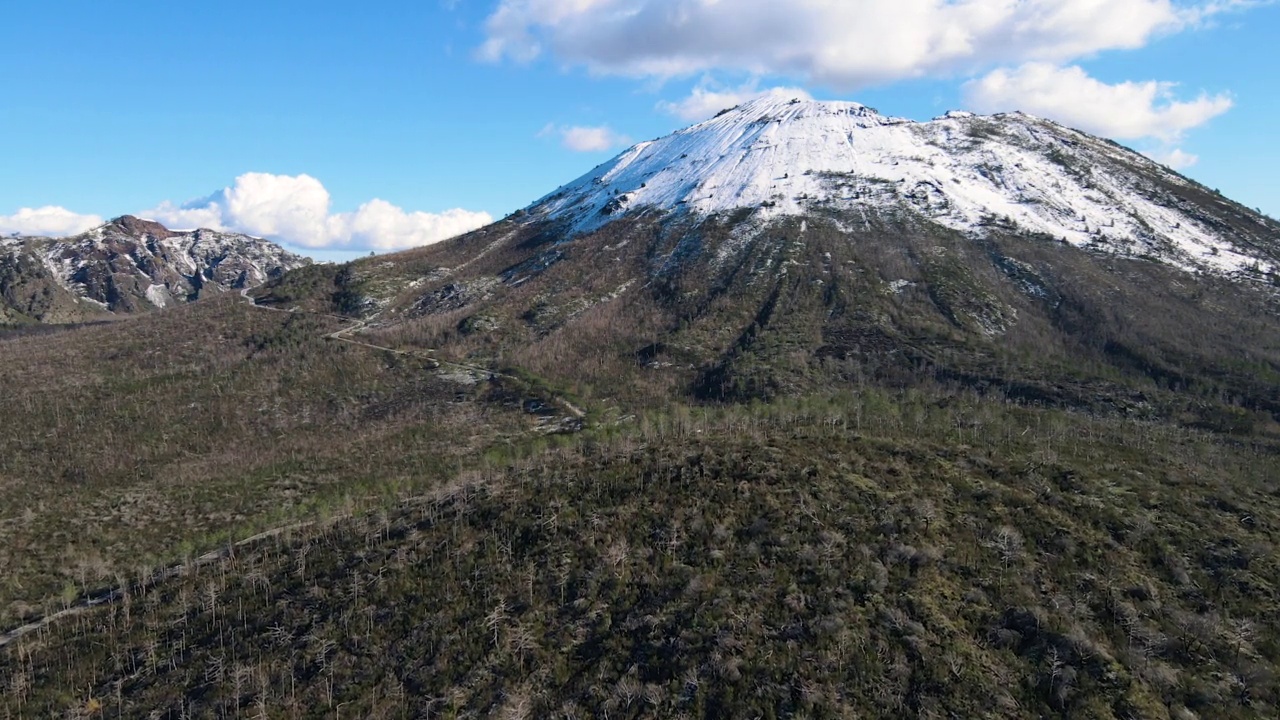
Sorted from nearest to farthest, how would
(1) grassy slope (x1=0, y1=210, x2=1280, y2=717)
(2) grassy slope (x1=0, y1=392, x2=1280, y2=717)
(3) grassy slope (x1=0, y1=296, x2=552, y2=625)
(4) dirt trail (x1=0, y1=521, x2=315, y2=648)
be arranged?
1. (2) grassy slope (x1=0, y1=392, x2=1280, y2=717)
2. (1) grassy slope (x1=0, y1=210, x2=1280, y2=717)
3. (4) dirt trail (x1=0, y1=521, x2=315, y2=648)
4. (3) grassy slope (x1=0, y1=296, x2=552, y2=625)

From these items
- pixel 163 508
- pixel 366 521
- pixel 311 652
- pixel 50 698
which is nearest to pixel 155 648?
pixel 50 698

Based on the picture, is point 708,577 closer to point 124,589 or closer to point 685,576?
point 685,576

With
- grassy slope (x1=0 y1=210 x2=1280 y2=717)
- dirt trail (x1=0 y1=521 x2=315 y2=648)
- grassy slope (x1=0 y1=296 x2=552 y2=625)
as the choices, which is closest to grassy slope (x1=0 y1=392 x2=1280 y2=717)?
grassy slope (x1=0 y1=210 x2=1280 y2=717)

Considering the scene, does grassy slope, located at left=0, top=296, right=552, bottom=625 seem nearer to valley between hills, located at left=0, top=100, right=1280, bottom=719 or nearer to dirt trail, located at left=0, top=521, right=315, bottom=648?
valley between hills, located at left=0, top=100, right=1280, bottom=719

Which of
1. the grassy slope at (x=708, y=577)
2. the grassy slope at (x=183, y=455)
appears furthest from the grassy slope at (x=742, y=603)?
the grassy slope at (x=183, y=455)

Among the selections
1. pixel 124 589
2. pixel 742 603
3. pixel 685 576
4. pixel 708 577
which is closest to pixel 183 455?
pixel 124 589

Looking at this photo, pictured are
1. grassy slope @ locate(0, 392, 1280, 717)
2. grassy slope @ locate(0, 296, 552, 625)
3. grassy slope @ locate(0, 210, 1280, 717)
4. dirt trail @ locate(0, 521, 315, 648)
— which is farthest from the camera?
grassy slope @ locate(0, 296, 552, 625)

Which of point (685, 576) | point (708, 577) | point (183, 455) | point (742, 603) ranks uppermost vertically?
point (708, 577)

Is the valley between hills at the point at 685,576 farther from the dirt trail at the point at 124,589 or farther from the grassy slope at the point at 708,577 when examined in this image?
the dirt trail at the point at 124,589

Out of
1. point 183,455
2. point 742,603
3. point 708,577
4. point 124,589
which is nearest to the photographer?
point 742,603

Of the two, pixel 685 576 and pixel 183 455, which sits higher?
pixel 685 576

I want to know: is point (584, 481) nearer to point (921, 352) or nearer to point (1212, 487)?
point (1212, 487)
